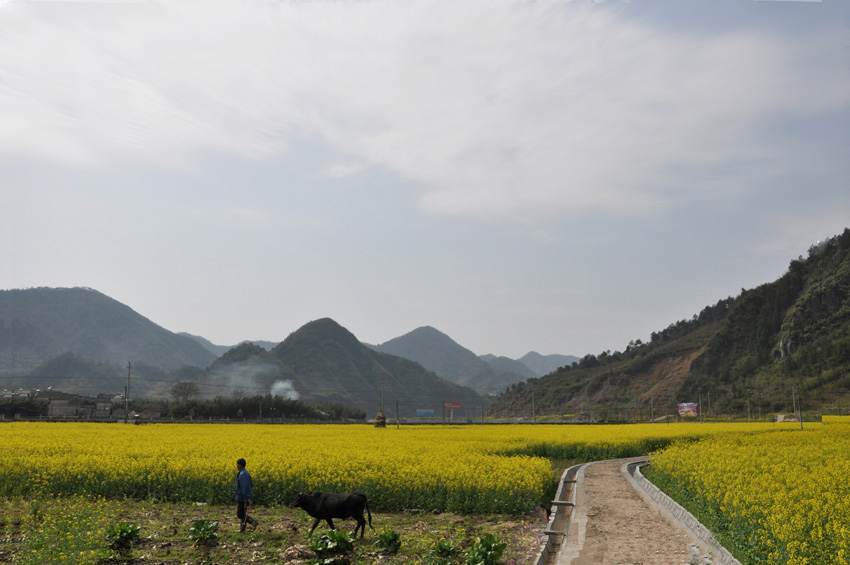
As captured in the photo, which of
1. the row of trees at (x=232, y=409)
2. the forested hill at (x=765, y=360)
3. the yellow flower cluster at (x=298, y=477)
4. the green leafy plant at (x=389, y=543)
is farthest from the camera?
the forested hill at (x=765, y=360)

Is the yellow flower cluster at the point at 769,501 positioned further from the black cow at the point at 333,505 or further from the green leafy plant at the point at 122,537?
the green leafy plant at the point at 122,537

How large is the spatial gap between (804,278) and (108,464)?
188045 mm

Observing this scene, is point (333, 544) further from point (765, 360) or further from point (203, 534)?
point (765, 360)

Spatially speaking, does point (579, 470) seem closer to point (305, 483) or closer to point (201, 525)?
point (305, 483)

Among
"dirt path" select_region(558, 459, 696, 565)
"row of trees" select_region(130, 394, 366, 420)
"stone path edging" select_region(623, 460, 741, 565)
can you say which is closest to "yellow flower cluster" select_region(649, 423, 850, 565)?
"stone path edging" select_region(623, 460, 741, 565)

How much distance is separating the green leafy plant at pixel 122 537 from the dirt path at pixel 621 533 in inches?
379

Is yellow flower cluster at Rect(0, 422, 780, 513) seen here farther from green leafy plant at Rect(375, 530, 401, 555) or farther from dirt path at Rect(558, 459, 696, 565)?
green leafy plant at Rect(375, 530, 401, 555)

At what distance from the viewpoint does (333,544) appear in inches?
558

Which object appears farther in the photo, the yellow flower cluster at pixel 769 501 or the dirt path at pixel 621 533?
the dirt path at pixel 621 533

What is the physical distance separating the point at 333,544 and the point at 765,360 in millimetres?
164098

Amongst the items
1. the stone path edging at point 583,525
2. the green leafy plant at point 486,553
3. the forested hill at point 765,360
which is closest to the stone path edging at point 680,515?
the stone path edging at point 583,525

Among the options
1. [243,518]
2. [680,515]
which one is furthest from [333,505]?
[680,515]

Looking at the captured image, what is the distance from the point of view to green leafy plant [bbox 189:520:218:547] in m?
15.2

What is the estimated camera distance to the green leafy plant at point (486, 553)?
12992 mm
